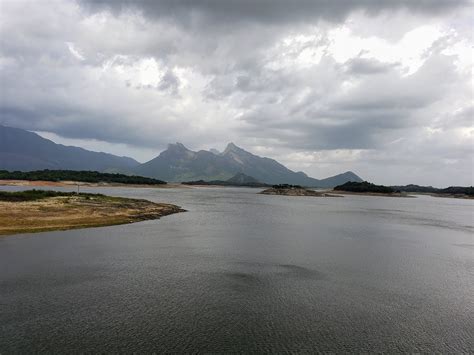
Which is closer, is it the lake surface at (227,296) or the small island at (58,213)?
the lake surface at (227,296)

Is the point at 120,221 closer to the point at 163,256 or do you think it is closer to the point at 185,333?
the point at 163,256

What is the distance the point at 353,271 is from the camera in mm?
34812

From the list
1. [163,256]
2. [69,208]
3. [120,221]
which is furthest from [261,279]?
[69,208]

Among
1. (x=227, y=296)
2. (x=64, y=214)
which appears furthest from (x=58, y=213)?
(x=227, y=296)

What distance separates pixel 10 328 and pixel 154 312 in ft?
26.5

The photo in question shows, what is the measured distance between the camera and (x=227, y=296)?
25594mm

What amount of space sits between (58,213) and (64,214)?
47.1 inches

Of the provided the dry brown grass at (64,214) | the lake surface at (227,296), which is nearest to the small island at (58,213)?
the dry brown grass at (64,214)

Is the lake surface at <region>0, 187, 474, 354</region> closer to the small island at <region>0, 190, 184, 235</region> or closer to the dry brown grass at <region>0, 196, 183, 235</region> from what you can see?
the dry brown grass at <region>0, 196, 183, 235</region>

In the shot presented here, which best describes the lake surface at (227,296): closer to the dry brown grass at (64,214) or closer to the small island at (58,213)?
the dry brown grass at (64,214)

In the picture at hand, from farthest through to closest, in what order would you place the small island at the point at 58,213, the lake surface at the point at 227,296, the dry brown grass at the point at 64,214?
the small island at the point at 58,213
the dry brown grass at the point at 64,214
the lake surface at the point at 227,296

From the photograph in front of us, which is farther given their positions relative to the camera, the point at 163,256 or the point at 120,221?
the point at 120,221

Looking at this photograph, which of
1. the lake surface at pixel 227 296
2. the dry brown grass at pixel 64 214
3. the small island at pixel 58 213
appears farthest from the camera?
the small island at pixel 58 213

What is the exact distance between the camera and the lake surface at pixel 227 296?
18.8m
